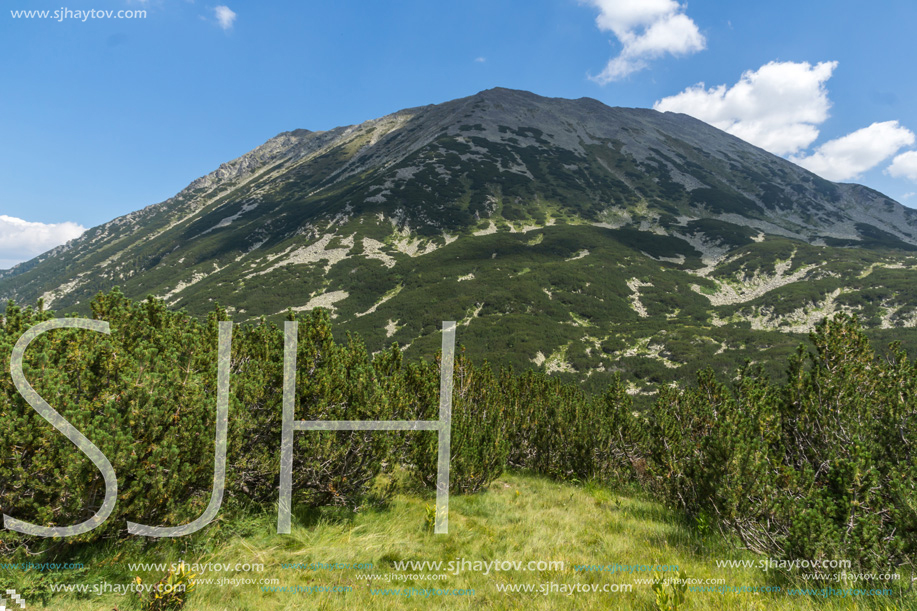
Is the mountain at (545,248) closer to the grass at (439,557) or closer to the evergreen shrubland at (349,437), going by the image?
the evergreen shrubland at (349,437)

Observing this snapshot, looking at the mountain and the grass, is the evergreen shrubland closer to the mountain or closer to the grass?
the grass

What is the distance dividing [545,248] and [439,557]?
230 ft

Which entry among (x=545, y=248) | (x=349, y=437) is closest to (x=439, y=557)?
(x=349, y=437)

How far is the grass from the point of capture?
390 centimetres

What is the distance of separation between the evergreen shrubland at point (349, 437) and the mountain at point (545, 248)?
29.0 metres

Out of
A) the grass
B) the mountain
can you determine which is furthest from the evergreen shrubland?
the mountain

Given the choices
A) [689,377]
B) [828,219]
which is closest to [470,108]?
[828,219]

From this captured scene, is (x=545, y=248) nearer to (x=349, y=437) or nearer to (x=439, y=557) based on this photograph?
(x=349, y=437)

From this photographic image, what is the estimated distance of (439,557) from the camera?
5.38 meters

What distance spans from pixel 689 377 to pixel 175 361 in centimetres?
3791

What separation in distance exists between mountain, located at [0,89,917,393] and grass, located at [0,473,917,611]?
30164 millimetres

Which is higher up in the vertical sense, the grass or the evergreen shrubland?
the evergreen shrubland

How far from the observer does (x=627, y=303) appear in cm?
5472

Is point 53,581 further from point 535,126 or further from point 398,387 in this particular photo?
point 535,126
